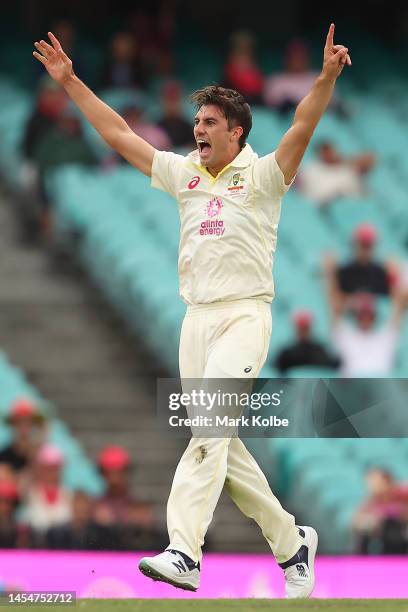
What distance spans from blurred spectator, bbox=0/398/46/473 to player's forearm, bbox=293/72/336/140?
535cm

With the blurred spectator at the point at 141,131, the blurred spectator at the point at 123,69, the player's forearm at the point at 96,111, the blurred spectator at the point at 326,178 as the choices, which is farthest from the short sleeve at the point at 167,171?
the blurred spectator at the point at 123,69

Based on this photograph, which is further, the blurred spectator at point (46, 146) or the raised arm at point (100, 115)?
the blurred spectator at point (46, 146)

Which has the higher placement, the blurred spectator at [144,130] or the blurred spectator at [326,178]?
the blurred spectator at [144,130]

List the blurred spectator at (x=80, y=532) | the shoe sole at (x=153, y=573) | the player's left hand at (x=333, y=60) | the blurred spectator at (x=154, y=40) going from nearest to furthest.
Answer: the shoe sole at (x=153, y=573) → the player's left hand at (x=333, y=60) → the blurred spectator at (x=80, y=532) → the blurred spectator at (x=154, y=40)

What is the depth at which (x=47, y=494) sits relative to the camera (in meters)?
11.4

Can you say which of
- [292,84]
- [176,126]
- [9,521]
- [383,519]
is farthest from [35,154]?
[383,519]

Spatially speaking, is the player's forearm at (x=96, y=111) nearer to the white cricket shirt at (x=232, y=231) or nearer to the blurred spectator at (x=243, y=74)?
the white cricket shirt at (x=232, y=231)

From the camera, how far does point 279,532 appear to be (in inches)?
288

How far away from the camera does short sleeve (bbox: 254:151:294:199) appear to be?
705 centimetres

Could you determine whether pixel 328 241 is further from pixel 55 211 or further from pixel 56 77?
pixel 56 77

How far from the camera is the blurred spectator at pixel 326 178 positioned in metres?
16.1

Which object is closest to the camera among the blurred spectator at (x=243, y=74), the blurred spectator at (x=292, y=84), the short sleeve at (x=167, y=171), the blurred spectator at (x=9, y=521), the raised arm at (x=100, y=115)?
the short sleeve at (x=167, y=171)

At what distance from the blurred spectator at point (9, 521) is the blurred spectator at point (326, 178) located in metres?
5.83

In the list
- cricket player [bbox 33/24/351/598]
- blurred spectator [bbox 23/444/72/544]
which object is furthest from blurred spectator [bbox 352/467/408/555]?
cricket player [bbox 33/24/351/598]
